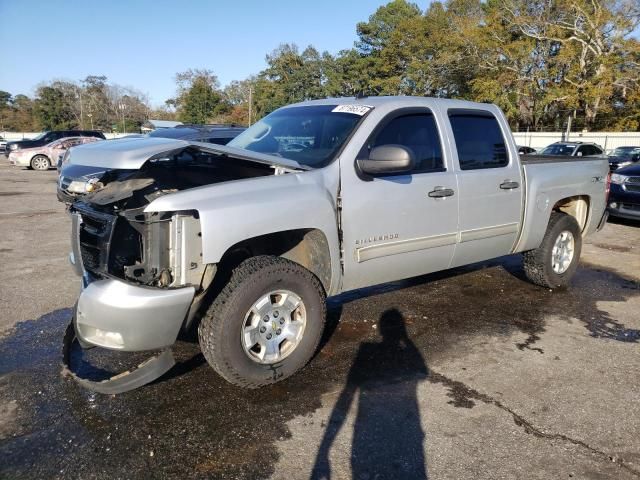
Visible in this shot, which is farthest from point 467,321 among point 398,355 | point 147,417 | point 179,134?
point 179,134

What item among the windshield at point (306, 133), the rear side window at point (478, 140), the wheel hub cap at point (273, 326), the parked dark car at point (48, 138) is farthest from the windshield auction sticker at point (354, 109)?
the parked dark car at point (48, 138)

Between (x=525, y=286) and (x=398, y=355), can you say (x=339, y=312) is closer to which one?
(x=398, y=355)

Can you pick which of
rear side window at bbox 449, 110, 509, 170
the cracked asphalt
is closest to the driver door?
rear side window at bbox 449, 110, 509, 170

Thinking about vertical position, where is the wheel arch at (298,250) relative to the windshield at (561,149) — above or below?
below

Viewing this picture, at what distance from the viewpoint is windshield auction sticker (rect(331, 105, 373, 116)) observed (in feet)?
13.1

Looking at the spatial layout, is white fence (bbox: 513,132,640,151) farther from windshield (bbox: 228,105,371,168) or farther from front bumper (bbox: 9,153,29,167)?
windshield (bbox: 228,105,371,168)

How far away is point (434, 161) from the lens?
4.27 metres

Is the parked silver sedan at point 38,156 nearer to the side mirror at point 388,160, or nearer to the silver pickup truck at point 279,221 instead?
the silver pickup truck at point 279,221

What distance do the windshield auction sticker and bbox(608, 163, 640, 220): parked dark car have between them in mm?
8231

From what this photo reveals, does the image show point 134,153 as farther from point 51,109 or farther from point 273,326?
point 51,109

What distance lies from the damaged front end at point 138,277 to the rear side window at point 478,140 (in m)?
2.03

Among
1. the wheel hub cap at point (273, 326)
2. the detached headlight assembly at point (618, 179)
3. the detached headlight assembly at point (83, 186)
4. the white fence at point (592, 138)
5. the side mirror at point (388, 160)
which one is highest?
the white fence at point (592, 138)

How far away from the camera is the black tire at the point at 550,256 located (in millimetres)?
5504

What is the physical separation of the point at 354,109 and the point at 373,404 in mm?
2282
